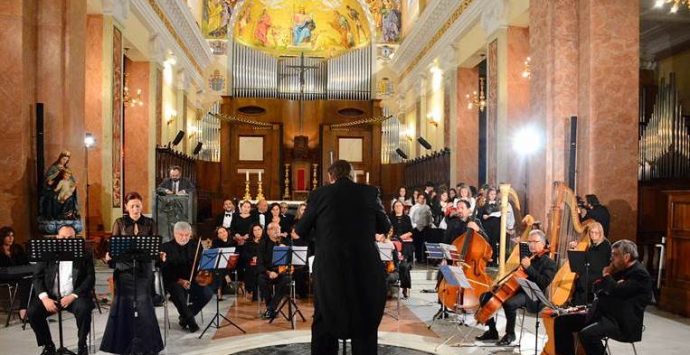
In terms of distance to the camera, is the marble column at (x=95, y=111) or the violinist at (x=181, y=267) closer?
the violinist at (x=181, y=267)

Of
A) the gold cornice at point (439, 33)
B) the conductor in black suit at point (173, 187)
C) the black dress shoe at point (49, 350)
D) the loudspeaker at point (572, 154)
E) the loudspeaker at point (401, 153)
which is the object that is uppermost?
the gold cornice at point (439, 33)

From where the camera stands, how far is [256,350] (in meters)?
6.90

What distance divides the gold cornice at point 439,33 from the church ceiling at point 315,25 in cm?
254

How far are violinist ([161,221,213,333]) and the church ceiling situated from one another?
19.7 metres

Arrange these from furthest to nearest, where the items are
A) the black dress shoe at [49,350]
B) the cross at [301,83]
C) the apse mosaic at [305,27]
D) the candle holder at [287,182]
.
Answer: the apse mosaic at [305,27] → the cross at [301,83] → the candle holder at [287,182] → the black dress shoe at [49,350]

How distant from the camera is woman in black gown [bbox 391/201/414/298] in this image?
1053 cm

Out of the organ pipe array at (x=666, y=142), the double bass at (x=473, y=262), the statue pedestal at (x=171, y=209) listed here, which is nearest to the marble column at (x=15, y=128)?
the statue pedestal at (x=171, y=209)

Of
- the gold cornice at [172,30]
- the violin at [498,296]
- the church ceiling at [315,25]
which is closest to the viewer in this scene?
the violin at [498,296]

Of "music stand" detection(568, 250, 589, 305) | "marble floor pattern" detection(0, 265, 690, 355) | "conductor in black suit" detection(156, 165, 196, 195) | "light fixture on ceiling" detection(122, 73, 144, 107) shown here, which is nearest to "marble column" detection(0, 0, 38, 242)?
"marble floor pattern" detection(0, 265, 690, 355)

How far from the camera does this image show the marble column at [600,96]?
10.3 metres

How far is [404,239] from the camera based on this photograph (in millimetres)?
10828

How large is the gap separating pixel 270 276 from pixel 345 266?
458 cm

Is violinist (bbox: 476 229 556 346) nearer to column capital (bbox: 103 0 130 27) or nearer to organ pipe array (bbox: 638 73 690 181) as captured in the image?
organ pipe array (bbox: 638 73 690 181)

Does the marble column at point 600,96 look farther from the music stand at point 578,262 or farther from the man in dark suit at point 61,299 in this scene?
the man in dark suit at point 61,299
